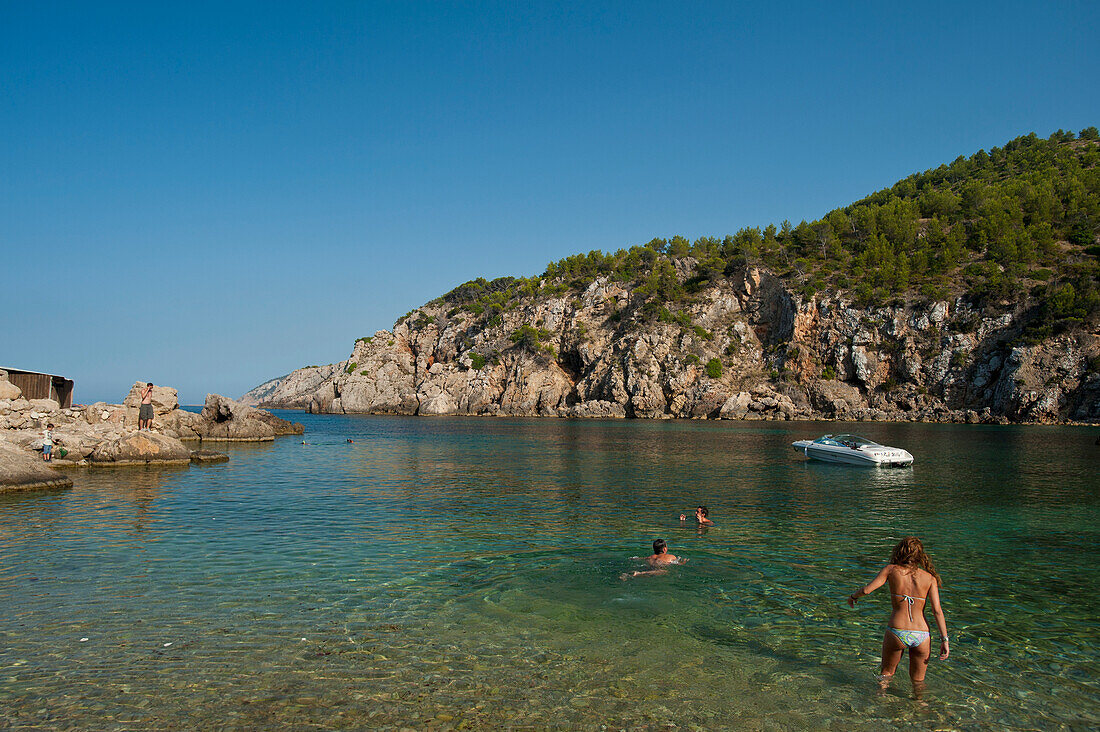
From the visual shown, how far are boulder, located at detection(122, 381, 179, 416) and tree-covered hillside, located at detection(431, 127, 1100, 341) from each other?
92.1m

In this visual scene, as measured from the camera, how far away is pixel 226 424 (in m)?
51.7

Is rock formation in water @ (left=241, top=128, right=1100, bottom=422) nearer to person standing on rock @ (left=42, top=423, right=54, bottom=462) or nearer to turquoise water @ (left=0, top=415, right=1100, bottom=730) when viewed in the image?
turquoise water @ (left=0, top=415, right=1100, bottom=730)

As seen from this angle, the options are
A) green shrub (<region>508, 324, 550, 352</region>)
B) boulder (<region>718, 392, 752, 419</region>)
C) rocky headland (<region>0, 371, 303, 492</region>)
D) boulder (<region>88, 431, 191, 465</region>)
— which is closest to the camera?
rocky headland (<region>0, 371, 303, 492</region>)

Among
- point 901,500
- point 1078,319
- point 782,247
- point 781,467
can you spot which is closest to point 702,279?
point 782,247

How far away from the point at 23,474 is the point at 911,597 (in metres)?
29.1

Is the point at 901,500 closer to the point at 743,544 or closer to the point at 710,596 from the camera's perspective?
the point at 743,544

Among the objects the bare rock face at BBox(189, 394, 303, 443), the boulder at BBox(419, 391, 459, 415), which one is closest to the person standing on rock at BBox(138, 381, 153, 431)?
the bare rock face at BBox(189, 394, 303, 443)

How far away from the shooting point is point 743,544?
51.6 feet

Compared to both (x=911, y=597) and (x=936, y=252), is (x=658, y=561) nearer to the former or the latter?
(x=911, y=597)

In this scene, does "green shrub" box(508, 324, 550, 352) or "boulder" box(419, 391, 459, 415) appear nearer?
"boulder" box(419, 391, 459, 415)

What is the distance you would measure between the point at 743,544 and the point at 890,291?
10630cm

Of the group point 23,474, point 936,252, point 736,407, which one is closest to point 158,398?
point 23,474

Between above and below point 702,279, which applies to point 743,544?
below

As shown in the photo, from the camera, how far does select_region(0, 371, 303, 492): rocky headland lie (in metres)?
23.4
